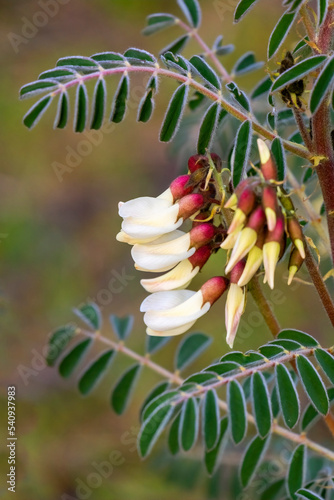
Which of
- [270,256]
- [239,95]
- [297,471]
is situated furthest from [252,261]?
[297,471]

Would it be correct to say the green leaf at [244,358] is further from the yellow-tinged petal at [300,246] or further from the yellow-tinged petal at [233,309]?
the yellow-tinged petal at [300,246]

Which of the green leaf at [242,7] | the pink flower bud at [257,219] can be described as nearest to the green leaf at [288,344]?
the pink flower bud at [257,219]

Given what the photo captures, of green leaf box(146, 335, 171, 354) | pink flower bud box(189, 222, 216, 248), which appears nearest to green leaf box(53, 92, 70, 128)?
pink flower bud box(189, 222, 216, 248)

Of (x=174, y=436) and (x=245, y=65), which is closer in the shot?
(x=174, y=436)

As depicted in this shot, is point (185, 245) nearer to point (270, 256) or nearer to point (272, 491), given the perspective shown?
point (270, 256)

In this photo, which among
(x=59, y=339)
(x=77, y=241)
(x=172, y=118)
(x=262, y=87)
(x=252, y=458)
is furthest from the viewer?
(x=77, y=241)

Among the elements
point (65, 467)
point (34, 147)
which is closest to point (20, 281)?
point (34, 147)

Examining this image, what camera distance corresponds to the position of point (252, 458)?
1.00m

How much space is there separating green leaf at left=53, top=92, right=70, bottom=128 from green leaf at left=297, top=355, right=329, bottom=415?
1.56ft

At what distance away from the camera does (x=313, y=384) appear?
83cm

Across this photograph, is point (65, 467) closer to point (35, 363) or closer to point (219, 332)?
point (35, 363)

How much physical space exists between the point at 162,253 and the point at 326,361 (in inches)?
10.2

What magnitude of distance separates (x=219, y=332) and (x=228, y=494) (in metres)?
1.06

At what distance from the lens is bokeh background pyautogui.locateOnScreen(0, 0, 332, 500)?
7.09 feet
